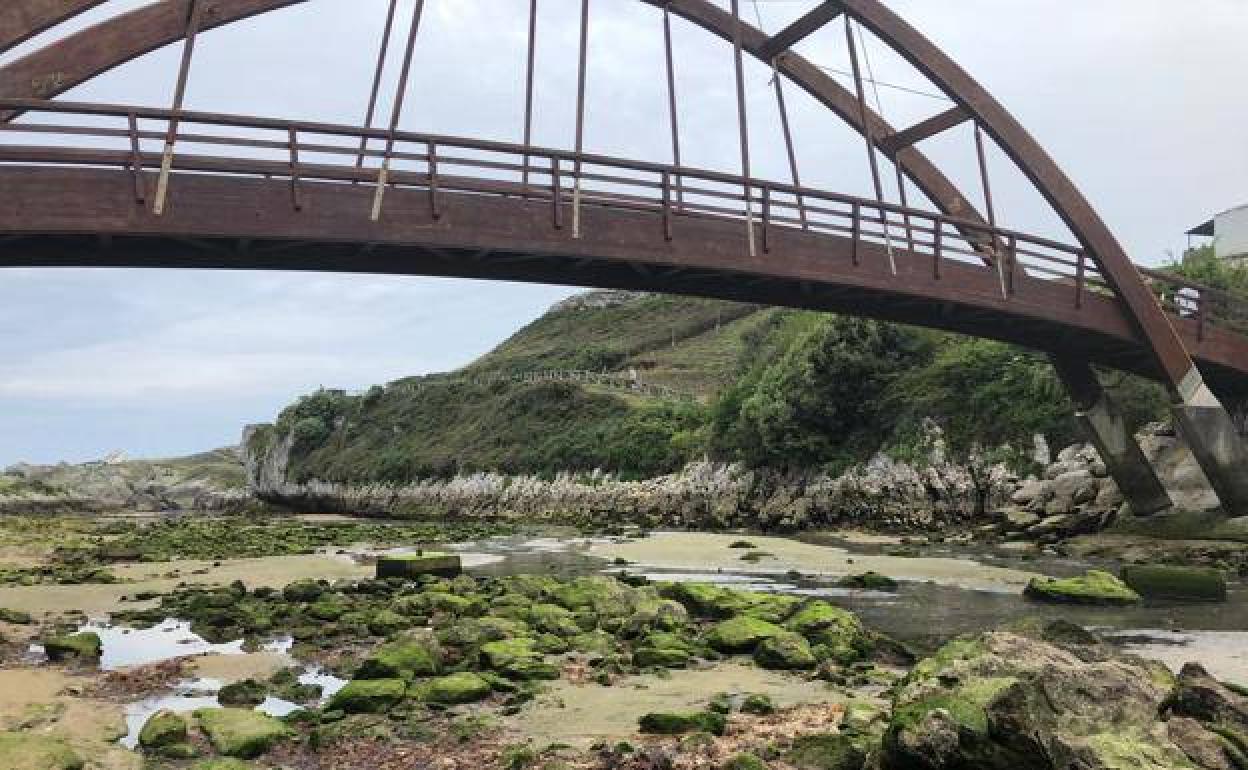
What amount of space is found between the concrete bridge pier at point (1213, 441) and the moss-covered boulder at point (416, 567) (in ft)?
84.4

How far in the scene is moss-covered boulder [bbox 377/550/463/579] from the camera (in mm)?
24953

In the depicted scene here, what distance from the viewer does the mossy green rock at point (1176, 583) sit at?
1906 cm

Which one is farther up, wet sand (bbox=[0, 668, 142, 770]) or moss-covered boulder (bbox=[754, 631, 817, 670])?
moss-covered boulder (bbox=[754, 631, 817, 670])

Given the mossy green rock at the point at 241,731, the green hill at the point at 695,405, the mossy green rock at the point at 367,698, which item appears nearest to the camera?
the mossy green rock at the point at 241,731

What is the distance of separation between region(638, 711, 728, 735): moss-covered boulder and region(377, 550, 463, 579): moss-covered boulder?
1644cm

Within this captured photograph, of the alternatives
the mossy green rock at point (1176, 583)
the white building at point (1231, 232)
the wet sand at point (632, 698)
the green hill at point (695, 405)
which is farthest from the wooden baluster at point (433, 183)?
the white building at point (1231, 232)

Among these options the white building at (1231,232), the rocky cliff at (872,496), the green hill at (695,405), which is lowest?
the rocky cliff at (872,496)

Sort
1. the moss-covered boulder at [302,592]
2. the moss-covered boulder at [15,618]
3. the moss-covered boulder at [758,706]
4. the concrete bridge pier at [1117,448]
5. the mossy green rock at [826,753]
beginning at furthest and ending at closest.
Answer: the concrete bridge pier at [1117,448] < the moss-covered boulder at [302,592] < the moss-covered boulder at [15,618] < the moss-covered boulder at [758,706] < the mossy green rock at [826,753]

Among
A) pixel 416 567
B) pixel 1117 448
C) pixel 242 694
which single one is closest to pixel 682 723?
pixel 242 694

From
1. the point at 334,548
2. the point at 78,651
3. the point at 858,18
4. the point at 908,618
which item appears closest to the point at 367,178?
the point at 78,651

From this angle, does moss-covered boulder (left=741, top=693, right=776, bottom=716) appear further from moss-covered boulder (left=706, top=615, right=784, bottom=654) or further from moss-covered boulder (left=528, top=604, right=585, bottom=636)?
moss-covered boulder (left=528, top=604, right=585, bottom=636)

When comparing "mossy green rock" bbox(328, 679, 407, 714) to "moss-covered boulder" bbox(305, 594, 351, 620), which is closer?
"mossy green rock" bbox(328, 679, 407, 714)

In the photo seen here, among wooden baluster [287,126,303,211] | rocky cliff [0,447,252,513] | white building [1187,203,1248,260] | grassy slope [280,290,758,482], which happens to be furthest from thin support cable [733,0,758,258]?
rocky cliff [0,447,252,513]

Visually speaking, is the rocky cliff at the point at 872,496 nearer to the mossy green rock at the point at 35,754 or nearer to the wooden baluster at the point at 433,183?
the wooden baluster at the point at 433,183
